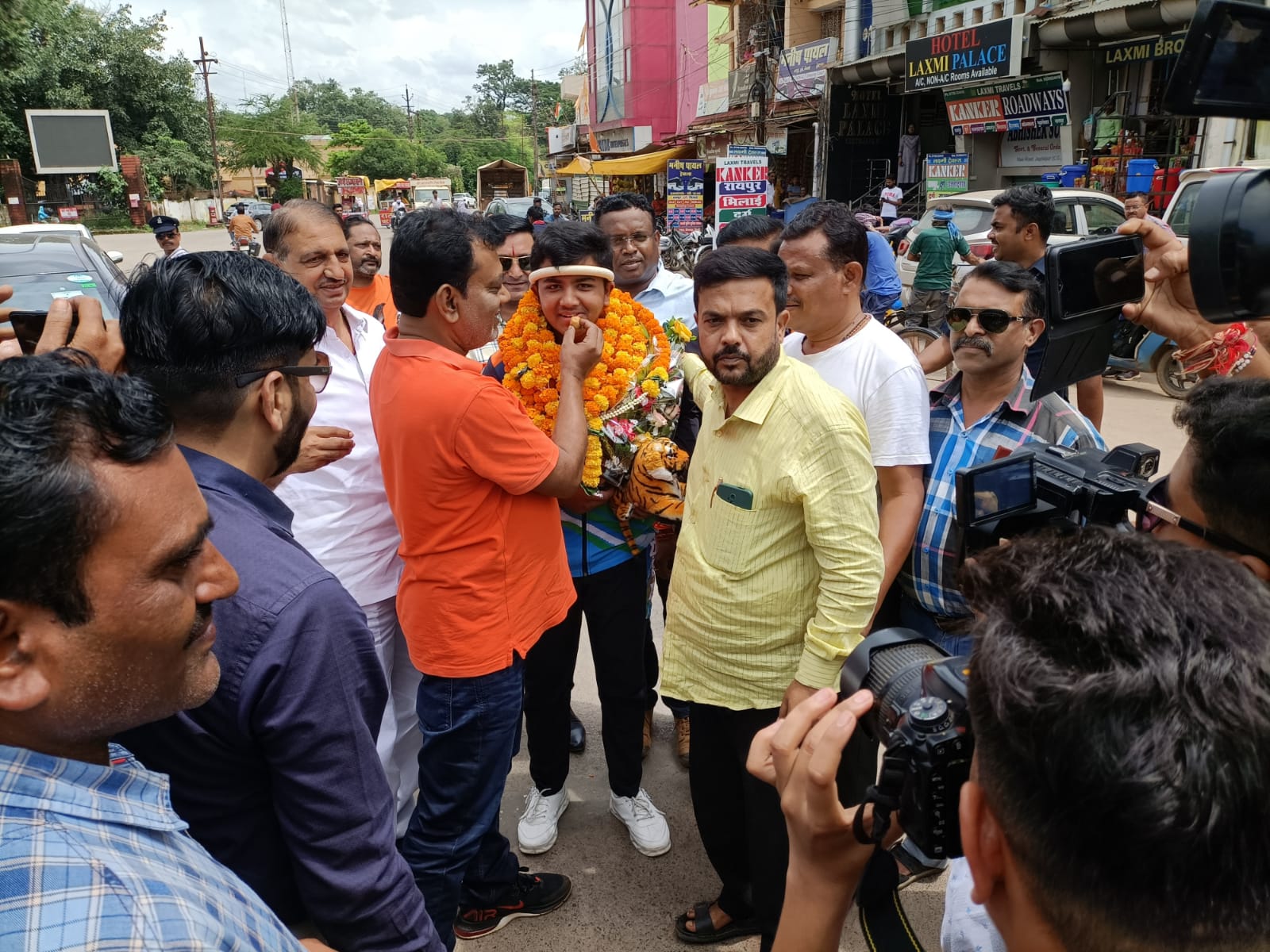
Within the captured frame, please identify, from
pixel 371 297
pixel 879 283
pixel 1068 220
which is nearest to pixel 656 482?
pixel 371 297

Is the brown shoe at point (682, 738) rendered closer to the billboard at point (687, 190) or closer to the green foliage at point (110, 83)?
the billboard at point (687, 190)

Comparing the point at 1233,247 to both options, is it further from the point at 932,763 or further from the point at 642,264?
the point at 642,264

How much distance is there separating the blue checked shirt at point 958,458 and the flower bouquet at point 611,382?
854 millimetres

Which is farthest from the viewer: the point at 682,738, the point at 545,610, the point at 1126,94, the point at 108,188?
the point at 108,188

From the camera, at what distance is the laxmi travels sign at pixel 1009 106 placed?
12766 millimetres

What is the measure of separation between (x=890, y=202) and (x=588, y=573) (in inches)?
553

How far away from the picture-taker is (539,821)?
281cm

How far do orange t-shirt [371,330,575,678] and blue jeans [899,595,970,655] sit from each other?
1122 mm

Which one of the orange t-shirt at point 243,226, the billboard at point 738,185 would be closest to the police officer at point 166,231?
the orange t-shirt at point 243,226

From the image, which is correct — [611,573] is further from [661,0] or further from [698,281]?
[661,0]

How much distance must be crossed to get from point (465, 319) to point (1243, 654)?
187 cm

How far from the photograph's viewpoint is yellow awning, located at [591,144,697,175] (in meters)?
27.7

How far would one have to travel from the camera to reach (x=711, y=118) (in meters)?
23.4

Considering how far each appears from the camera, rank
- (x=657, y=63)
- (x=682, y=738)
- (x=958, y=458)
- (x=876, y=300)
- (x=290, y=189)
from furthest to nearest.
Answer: (x=290, y=189) < (x=657, y=63) < (x=876, y=300) < (x=682, y=738) < (x=958, y=458)
